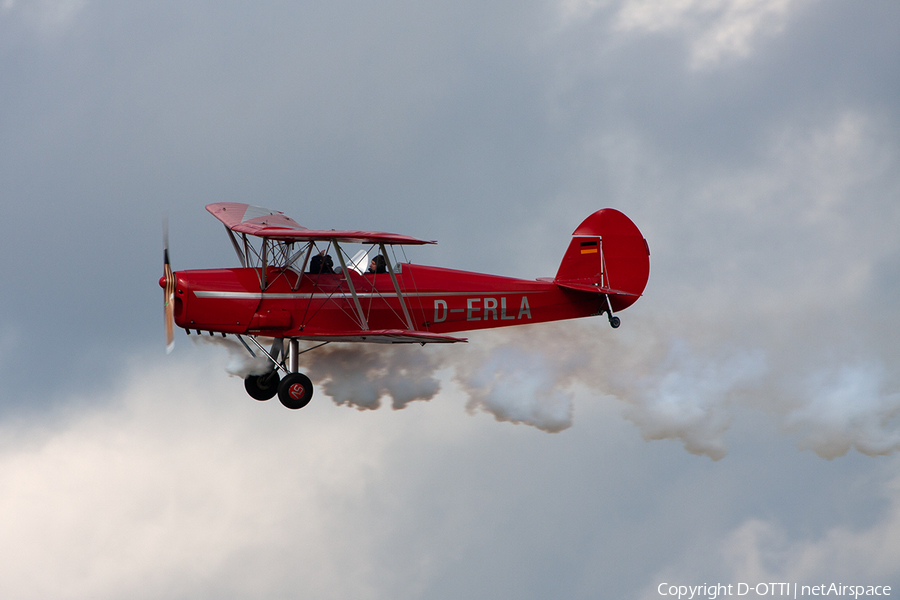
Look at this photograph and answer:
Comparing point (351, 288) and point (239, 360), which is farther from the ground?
point (351, 288)

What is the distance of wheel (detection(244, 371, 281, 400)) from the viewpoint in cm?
2014

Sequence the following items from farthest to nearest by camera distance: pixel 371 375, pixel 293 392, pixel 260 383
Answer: pixel 371 375, pixel 260 383, pixel 293 392

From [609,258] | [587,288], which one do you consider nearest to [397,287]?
[587,288]

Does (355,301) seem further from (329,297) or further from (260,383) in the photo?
(260,383)

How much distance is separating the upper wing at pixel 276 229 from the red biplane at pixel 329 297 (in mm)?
23

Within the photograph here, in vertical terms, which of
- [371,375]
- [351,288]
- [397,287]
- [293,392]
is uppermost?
[397,287]

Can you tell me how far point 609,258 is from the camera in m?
22.2

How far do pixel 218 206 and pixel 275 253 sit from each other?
2541mm

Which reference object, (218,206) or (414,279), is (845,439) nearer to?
(414,279)

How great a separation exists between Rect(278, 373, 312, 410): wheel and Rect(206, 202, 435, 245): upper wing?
2441 millimetres

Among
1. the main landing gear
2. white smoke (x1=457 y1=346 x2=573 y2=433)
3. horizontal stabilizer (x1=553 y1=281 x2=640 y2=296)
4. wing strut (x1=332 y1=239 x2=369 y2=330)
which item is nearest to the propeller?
the main landing gear

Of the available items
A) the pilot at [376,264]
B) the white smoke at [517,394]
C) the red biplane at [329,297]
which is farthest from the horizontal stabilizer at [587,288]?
the pilot at [376,264]

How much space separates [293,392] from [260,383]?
1.40 m

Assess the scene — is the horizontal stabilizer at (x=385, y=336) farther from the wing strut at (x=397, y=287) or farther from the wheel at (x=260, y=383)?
the wheel at (x=260, y=383)
